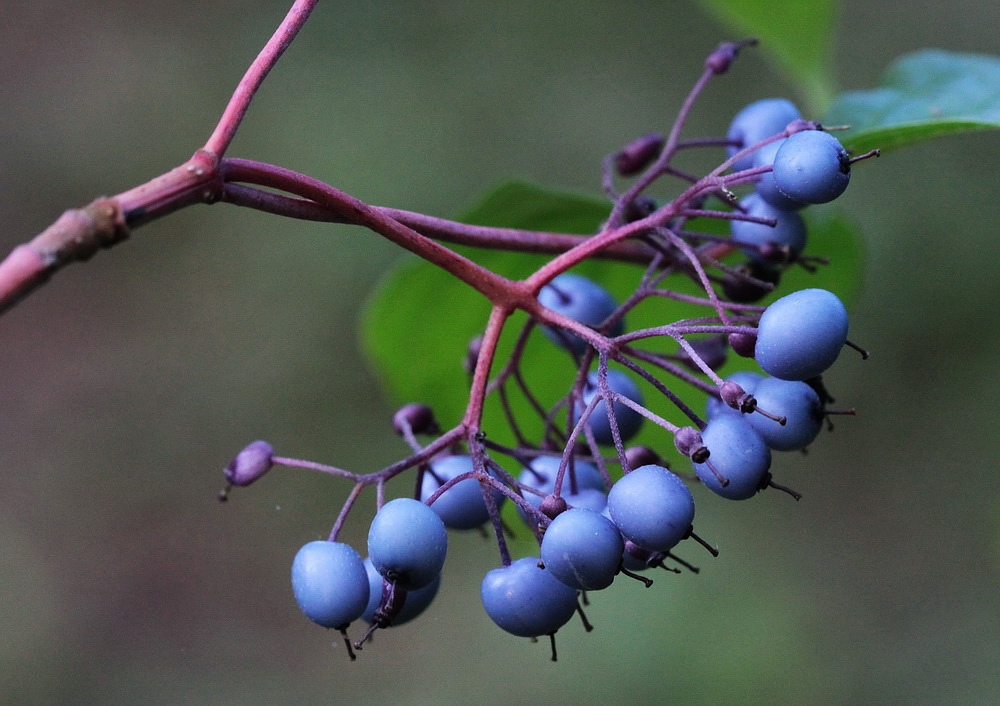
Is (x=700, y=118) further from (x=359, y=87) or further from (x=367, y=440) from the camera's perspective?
(x=367, y=440)

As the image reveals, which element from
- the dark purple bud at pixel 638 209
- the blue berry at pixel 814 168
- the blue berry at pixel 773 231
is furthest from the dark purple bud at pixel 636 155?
the blue berry at pixel 814 168

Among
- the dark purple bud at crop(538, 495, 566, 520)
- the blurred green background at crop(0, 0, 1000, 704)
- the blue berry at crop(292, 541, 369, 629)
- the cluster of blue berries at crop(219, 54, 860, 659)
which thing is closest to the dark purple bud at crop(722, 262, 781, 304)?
the cluster of blue berries at crop(219, 54, 860, 659)

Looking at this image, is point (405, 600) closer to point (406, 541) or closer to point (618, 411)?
point (406, 541)

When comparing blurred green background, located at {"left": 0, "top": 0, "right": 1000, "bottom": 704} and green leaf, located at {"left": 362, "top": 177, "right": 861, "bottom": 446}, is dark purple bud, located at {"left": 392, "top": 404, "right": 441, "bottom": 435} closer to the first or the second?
→ green leaf, located at {"left": 362, "top": 177, "right": 861, "bottom": 446}

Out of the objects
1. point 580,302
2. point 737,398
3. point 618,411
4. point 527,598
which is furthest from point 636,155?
point 527,598

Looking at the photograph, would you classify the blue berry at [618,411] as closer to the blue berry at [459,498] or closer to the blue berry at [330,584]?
the blue berry at [459,498]

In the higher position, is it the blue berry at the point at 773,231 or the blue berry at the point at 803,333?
the blue berry at the point at 773,231
